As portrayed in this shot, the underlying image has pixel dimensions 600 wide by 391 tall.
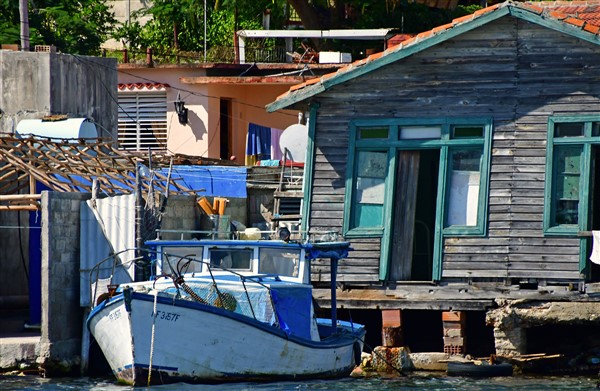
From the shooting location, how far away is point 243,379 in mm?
18641

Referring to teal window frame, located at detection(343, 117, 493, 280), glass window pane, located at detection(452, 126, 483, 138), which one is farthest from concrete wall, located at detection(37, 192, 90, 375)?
glass window pane, located at detection(452, 126, 483, 138)

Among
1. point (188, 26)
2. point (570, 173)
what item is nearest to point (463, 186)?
point (570, 173)

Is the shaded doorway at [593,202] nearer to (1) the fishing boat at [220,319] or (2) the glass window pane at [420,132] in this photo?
(2) the glass window pane at [420,132]

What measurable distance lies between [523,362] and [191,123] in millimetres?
16526

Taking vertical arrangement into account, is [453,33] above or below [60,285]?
above

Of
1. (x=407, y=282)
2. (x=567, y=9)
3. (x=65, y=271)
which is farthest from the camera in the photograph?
(x=567, y=9)

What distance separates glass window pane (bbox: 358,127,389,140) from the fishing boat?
241 cm

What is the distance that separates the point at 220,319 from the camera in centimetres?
1812

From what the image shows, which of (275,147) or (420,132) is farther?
(275,147)

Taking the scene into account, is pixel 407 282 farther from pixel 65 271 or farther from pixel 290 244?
pixel 65 271

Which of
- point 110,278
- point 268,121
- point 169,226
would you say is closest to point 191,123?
point 268,121

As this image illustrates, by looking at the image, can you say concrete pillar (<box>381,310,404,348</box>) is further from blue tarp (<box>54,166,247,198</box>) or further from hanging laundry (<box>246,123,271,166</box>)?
hanging laundry (<box>246,123,271,166</box>)

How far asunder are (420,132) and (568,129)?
2384 millimetres

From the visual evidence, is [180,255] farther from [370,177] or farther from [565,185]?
[565,185]
